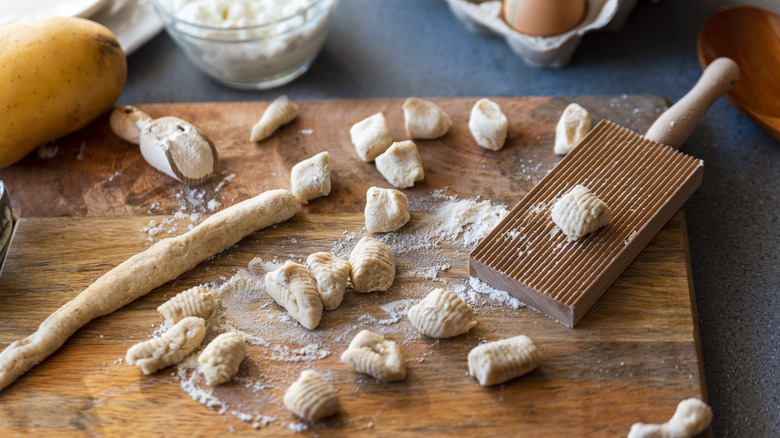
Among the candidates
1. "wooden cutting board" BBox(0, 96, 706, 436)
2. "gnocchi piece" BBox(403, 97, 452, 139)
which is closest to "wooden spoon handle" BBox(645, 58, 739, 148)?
"wooden cutting board" BBox(0, 96, 706, 436)

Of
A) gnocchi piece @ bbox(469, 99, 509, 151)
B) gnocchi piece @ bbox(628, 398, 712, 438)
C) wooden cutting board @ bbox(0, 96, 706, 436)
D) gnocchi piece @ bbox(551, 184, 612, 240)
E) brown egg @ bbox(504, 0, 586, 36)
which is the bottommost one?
wooden cutting board @ bbox(0, 96, 706, 436)

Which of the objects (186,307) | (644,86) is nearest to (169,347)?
(186,307)

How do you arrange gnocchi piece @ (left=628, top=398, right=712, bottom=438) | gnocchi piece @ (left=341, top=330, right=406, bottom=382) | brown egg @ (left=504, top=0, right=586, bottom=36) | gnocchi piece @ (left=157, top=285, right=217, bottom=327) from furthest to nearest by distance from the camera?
brown egg @ (left=504, top=0, right=586, bottom=36), gnocchi piece @ (left=157, top=285, right=217, bottom=327), gnocchi piece @ (left=341, top=330, right=406, bottom=382), gnocchi piece @ (left=628, top=398, right=712, bottom=438)

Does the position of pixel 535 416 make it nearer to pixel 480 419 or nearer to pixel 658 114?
pixel 480 419

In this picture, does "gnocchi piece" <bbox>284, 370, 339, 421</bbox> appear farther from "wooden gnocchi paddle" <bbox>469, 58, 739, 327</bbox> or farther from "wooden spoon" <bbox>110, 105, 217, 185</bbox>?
"wooden spoon" <bbox>110, 105, 217, 185</bbox>

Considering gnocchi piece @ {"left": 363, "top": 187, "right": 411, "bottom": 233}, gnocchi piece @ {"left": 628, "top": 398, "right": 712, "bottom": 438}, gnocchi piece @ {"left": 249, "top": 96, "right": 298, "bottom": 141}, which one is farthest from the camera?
gnocchi piece @ {"left": 249, "top": 96, "right": 298, "bottom": 141}

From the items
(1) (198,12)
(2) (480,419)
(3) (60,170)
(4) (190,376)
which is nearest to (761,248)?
(2) (480,419)

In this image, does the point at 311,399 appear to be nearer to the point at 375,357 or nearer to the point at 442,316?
the point at 375,357
